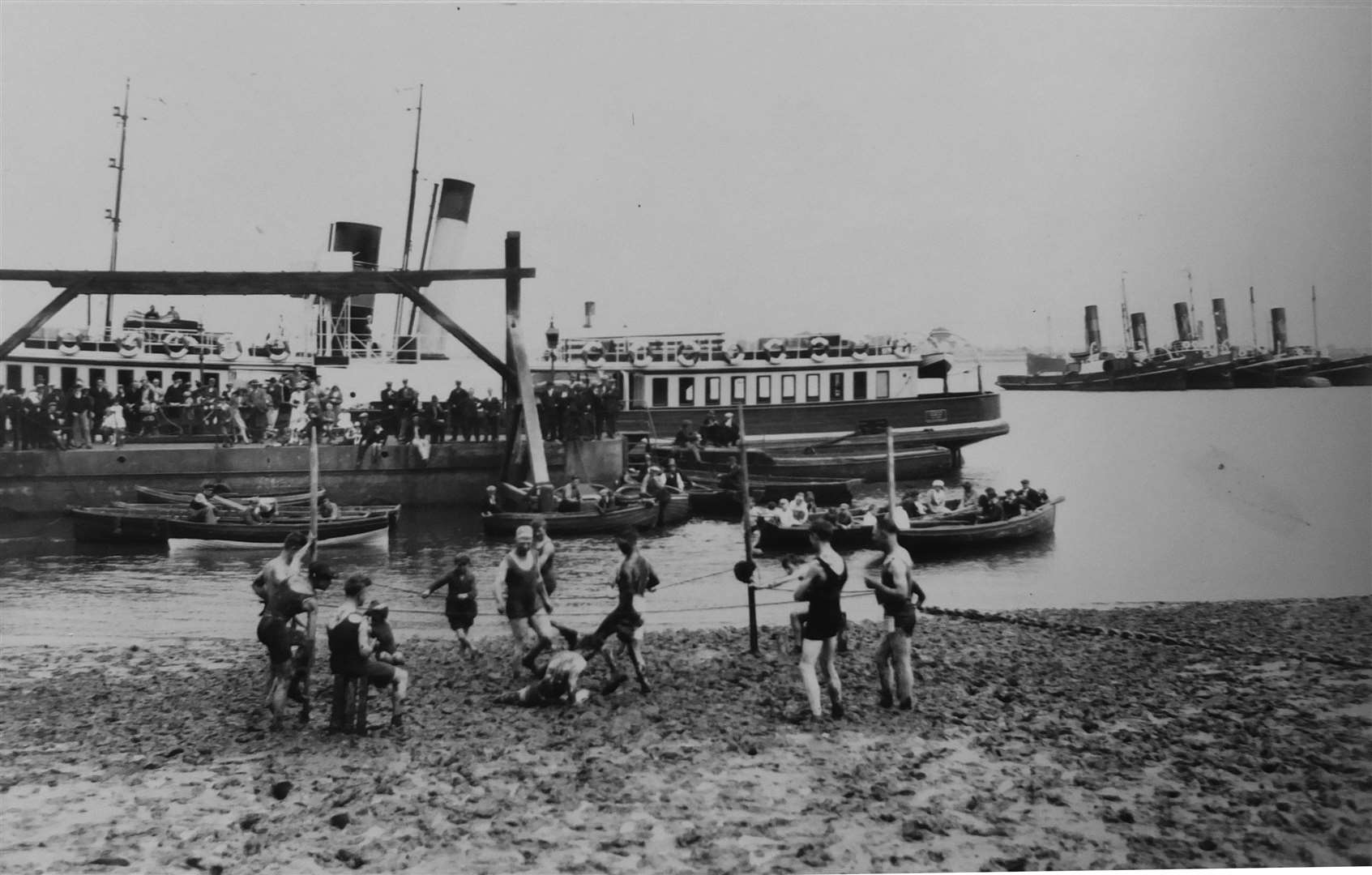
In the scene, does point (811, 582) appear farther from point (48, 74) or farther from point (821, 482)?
point (48, 74)

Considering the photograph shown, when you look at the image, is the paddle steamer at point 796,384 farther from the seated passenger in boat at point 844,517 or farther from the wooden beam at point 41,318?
the wooden beam at point 41,318

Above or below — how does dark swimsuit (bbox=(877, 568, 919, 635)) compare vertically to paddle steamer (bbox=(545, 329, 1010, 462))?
below

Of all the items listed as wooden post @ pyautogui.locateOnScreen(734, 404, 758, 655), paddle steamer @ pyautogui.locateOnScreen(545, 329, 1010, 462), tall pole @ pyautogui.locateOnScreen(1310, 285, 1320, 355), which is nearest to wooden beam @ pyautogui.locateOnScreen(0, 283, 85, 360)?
paddle steamer @ pyautogui.locateOnScreen(545, 329, 1010, 462)

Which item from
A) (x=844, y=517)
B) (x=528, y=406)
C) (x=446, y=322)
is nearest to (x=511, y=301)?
(x=446, y=322)

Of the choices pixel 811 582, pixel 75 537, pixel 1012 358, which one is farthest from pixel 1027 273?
pixel 75 537

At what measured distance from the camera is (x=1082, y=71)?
16.3 ft

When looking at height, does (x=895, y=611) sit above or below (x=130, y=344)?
below

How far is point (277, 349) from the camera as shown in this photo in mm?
4852

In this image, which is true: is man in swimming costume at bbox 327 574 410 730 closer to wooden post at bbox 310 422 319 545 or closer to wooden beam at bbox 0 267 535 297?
wooden post at bbox 310 422 319 545

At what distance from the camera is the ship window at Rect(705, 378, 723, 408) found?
5.10m

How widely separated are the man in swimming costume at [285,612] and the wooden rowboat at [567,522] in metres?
0.94

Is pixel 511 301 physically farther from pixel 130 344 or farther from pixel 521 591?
pixel 130 344

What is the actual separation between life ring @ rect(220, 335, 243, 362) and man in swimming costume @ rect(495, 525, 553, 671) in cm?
177

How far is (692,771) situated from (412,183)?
3.07 m
